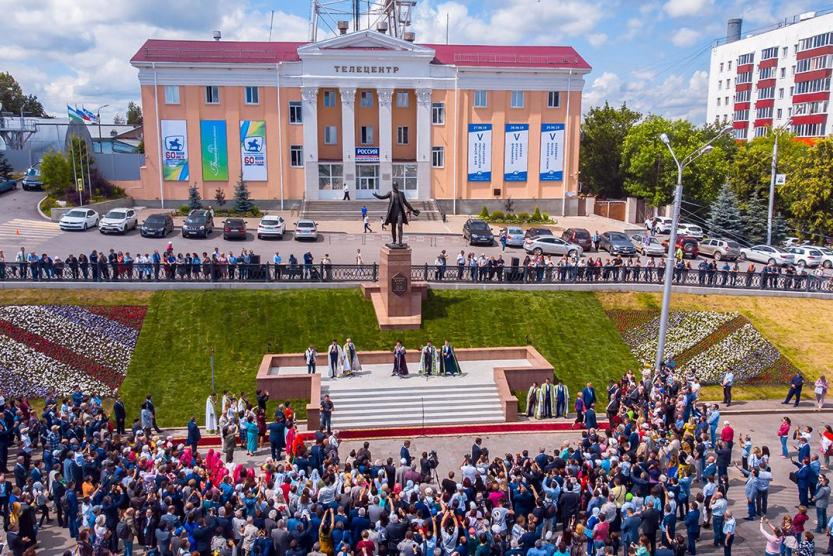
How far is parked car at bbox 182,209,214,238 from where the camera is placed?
38906 millimetres

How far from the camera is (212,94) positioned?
49.1 metres

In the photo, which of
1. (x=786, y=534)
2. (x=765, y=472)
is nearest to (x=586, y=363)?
(x=765, y=472)

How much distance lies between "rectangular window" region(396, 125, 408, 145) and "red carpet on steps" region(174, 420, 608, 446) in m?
35.1

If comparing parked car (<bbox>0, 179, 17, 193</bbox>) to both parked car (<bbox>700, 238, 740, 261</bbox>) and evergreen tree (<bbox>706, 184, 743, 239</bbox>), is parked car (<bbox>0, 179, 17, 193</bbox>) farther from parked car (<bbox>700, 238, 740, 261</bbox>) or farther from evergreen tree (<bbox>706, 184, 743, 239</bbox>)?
evergreen tree (<bbox>706, 184, 743, 239</bbox>)

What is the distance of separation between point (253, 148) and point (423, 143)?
1254 cm

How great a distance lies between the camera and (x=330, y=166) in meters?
51.2

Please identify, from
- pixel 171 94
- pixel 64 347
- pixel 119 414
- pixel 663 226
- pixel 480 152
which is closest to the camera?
pixel 119 414

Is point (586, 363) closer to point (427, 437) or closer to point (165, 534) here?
point (427, 437)

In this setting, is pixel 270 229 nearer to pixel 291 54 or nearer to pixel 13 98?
pixel 291 54

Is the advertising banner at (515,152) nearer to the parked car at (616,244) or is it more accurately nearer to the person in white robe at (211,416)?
the parked car at (616,244)

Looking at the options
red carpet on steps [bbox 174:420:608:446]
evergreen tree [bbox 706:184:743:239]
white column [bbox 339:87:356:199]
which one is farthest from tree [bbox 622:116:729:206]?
red carpet on steps [bbox 174:420:608:446]

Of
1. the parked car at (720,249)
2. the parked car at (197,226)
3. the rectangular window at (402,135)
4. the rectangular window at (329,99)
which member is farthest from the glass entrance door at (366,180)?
the parked car at (720,249)

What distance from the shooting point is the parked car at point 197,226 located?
3891 cm

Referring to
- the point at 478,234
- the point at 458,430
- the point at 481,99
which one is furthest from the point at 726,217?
the point at 458,430
